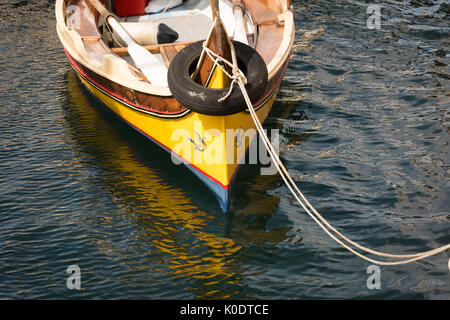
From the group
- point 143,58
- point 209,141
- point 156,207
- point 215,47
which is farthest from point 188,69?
point 143,58

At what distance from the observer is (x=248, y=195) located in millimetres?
8227

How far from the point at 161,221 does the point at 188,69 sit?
2.12 metres

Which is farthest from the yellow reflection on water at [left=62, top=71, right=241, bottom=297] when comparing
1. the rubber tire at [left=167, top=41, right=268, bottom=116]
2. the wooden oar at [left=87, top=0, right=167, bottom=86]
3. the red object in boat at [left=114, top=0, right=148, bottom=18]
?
the red object in boat at [left=114, top=0, right=148, bottom=18]

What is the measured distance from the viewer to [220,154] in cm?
758

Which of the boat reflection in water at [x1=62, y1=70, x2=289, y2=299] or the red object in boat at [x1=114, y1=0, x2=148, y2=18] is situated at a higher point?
the red object in boat at [x1=114, y1=0, x2=148, y2=18]

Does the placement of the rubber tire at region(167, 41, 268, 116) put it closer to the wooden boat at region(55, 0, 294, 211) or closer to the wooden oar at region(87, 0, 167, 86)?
the wooden boat at region(55, 0, 294, 211)

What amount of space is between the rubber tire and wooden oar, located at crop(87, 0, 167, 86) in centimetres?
141

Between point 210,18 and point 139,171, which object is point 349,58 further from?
point 139,171

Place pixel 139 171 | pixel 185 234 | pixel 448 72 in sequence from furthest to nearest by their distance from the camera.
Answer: pixel 448 72
pixel 139 171
pixel 185 234

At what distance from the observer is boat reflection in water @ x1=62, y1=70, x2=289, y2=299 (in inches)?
267

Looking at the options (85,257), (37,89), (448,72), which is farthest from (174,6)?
(85,257)

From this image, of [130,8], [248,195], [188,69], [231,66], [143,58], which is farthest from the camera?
[130,8]

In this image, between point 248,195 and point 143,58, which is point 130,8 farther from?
point 248,195
